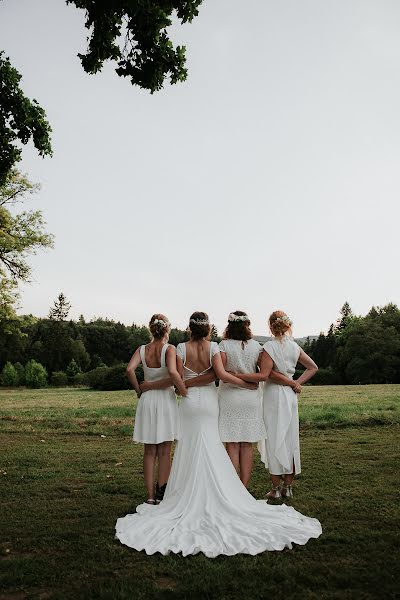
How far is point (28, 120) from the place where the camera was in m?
8.75

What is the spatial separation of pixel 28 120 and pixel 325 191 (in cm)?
1549

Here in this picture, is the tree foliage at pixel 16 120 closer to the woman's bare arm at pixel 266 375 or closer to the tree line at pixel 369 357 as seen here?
the woman's bare arm at pixel 266 375

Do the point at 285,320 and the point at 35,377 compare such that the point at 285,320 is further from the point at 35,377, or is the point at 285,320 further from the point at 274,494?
the point at 35,377

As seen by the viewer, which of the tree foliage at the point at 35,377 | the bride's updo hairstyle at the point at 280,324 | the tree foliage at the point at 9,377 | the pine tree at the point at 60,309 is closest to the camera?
the bride's updo hairstyle at the point at 280,324

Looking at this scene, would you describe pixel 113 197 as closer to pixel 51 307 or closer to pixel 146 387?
pixel 146 387

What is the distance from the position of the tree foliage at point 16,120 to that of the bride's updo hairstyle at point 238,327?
5.16 meters

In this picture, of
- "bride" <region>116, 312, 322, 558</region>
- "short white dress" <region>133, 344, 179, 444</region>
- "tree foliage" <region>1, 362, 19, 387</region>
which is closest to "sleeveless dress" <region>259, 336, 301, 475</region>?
"bride" <region>116, 312, 322, 558</region>

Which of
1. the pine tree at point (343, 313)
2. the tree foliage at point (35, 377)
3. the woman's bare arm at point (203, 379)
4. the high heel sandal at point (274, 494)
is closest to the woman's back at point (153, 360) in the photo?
the woman's bare arm at point (203, 379)

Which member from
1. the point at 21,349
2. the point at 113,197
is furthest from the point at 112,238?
the point at 21,349

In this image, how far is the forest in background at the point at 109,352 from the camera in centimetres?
6581

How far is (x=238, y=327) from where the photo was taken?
22.0 ft

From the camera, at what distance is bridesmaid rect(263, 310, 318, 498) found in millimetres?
6969

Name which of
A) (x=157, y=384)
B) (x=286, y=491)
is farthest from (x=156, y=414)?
(x=286, y=491)

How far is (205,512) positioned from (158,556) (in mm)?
976
